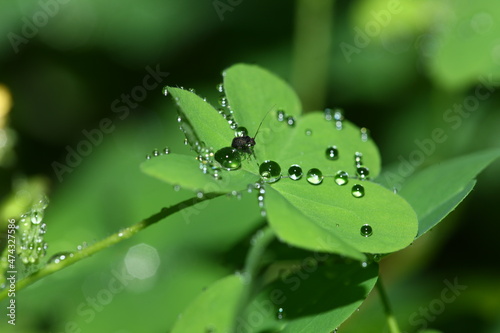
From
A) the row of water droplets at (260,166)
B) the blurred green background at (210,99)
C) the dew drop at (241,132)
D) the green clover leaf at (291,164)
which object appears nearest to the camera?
the green clover leaf at (291,164)

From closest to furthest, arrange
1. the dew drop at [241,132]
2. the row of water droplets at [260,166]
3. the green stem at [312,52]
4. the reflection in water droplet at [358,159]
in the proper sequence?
the row of water droplets at [260,166] < the dew drop at [241,132] < the reflection in water droplet at [358,159] < the green stem at [312,52]

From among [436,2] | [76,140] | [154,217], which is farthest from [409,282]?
[154,217]

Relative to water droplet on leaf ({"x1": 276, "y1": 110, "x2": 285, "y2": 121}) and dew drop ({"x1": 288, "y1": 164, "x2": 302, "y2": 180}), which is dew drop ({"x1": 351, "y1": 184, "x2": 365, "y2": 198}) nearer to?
dew drop ({"x1": 288, "y1": 164, "x2": 302, "y2": 180})

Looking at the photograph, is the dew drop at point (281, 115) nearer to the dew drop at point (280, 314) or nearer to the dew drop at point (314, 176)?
the dew drop at point (314, 176)

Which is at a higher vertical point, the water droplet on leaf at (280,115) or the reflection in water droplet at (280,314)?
the water droplet on leaf at (280,115)

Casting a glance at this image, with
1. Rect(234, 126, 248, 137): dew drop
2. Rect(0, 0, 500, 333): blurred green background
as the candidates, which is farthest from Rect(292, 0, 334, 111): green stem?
Rect(234, 126, 248, 137): dew drop

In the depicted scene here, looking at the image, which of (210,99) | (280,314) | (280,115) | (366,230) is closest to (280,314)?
(280,314)

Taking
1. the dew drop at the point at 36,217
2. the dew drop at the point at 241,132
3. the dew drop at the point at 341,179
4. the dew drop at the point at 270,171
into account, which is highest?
the dew drop at the point at 241,132

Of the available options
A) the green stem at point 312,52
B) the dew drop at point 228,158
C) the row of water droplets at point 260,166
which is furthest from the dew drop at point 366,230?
the green stem at point 312,52

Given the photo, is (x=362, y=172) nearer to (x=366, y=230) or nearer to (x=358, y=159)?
(x=358, y=159)
